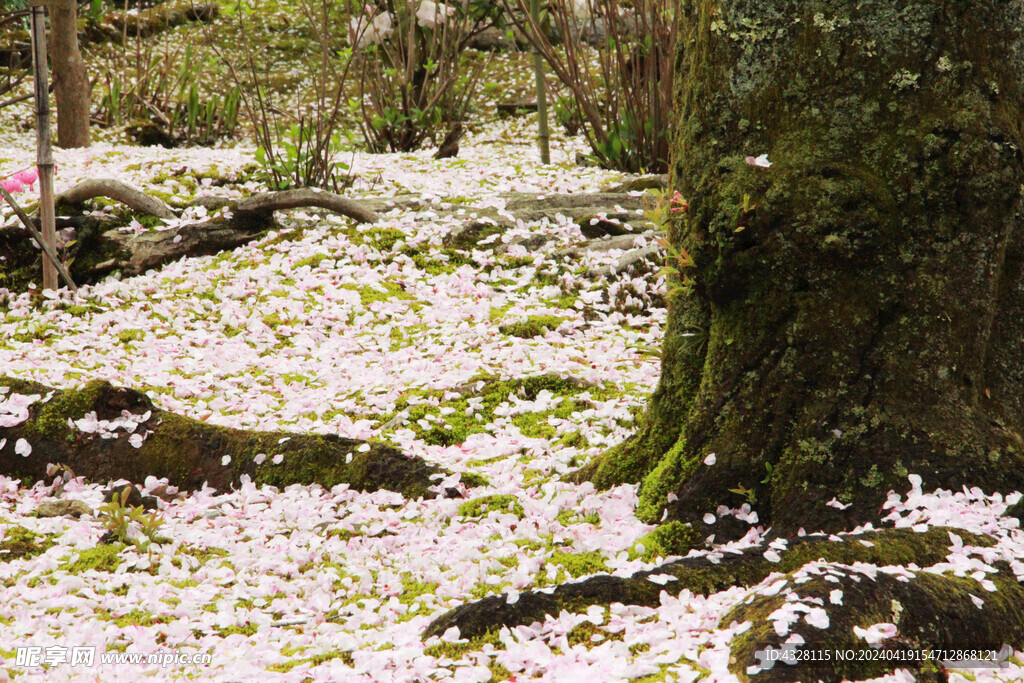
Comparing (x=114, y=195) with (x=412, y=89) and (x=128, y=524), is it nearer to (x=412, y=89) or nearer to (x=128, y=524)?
(x=128, y=524)

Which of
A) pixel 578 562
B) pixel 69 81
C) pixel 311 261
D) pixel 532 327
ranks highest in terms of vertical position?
pixel 69 81

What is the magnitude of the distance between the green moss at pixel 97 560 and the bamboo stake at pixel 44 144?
3.15 meters

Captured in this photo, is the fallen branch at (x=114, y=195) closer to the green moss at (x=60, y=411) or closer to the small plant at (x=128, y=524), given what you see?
the green moss at (x=60, y=411)

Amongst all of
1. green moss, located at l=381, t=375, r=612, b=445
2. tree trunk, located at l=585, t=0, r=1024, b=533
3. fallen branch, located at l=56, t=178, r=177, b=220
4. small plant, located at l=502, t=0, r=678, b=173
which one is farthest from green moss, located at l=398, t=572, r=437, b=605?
small plant, located at l=502, t=0, r=678, b=173

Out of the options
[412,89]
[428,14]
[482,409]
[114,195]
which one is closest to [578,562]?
[482,409]

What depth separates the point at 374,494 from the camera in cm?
334

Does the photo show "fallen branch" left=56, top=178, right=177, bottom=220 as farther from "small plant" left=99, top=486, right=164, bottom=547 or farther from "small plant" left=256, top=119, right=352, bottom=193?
"small plant" left=99, top=486, right=164, bottom=547

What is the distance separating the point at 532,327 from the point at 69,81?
746cm

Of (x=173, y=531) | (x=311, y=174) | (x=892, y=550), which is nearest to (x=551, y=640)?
(x=892, y=550)

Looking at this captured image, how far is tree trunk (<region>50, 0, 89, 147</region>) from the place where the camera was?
9406 mm

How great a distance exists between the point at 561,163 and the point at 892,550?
25.9ft

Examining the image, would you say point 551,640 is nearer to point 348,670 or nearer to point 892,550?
point 348,670

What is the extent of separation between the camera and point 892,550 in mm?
2238

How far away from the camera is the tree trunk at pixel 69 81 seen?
941 centimetres
